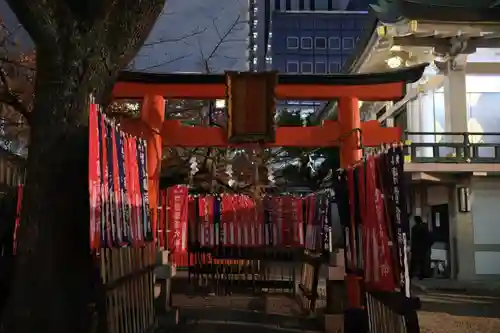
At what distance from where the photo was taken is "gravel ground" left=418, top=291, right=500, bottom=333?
9000 mm

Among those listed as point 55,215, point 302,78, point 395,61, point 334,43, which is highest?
point 334,43

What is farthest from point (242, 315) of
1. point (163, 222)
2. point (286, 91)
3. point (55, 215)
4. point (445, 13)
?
point (445, 13)

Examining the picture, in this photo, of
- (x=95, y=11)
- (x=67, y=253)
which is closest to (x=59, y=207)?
(x=67, y=253)

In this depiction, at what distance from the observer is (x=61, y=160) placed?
4.87 m

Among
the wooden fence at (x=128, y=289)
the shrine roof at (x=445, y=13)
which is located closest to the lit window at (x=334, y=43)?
the shrine roof at (x=445, y=13)

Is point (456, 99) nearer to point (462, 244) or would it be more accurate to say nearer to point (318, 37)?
point (462, 244)

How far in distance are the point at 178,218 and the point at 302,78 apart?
3.92 meters

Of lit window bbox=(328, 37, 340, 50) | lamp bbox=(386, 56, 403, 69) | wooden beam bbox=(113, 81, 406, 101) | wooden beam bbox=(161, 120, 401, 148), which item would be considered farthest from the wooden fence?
lit window bbox=(328, 37, 340, 50)

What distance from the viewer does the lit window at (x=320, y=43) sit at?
7119 cm

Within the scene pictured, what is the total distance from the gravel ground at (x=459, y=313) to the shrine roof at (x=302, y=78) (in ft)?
15.4

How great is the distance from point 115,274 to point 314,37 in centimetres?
6870

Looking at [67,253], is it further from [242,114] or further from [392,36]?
[392,36]

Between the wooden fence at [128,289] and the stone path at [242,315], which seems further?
the stone path at [242,315]

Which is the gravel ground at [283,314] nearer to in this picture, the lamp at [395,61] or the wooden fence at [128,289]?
the wooden fence at [128,289]
